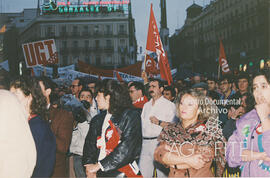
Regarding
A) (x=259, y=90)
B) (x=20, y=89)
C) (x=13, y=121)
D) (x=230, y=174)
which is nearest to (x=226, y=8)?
(x=259, y=90)

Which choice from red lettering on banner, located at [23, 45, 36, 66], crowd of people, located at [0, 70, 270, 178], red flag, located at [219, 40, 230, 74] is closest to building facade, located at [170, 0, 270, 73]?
red flag, located at [219, 40, 230, 74]

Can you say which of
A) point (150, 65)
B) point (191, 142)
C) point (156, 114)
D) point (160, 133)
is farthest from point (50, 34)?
point (191, 142)

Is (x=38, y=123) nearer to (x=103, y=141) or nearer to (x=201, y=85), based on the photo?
(x=103, y=141)

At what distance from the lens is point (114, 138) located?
3123 mm

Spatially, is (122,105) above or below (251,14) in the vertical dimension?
below

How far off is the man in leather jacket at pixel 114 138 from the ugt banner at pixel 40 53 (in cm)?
284

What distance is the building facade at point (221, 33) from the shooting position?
4234mm

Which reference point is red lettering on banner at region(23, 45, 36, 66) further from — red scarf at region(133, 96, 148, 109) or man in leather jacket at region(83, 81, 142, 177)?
man in leather jacket at region(83, 81, 142, 177)

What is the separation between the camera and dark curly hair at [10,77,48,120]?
2527mm

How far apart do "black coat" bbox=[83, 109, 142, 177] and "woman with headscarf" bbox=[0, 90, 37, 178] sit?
1.50m

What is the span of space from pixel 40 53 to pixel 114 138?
3.55 meters

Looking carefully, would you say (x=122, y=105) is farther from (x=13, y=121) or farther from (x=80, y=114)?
(x=13, y=121)

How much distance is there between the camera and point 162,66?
14.3 ft

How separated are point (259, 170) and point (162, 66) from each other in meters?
1.92
